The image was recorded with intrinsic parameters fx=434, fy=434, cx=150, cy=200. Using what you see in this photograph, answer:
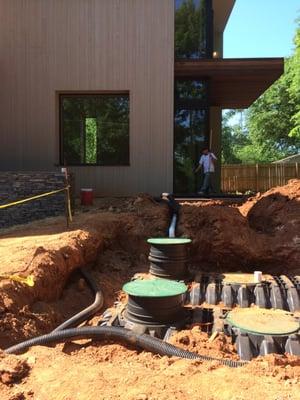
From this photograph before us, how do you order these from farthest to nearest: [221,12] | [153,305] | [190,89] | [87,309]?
1. [221,12]
2. [190,89]
3. [87,309]
4. [153,305]

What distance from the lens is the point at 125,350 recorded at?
498cm

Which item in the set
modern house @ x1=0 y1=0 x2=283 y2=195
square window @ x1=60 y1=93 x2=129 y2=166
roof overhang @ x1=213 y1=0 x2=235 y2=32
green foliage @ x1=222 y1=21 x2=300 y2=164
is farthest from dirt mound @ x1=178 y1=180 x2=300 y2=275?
green foliage @ x1=222 y1=21 x2=300 y2=164

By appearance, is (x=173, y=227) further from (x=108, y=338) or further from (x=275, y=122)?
(x=275, y=122)

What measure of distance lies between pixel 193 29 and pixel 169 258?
946 centimetres

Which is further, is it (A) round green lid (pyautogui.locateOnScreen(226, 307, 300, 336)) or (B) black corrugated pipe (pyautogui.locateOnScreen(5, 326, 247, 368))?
(A) round green lid (pyautogui.locateOnScreen(226, 307, 300, 336))

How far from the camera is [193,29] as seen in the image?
14.5 m

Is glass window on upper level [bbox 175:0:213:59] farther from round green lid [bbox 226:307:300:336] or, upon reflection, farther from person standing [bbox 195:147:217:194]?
round green lid [bbox 226:307:300:336]

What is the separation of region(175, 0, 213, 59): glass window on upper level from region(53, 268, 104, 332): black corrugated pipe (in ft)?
29.9

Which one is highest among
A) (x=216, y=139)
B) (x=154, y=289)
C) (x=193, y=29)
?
(x=193, y=29)

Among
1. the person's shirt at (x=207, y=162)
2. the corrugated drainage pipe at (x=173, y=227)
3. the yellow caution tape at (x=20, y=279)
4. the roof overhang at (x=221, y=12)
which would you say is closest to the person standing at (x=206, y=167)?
the person's shirt at (x=207, y=162)

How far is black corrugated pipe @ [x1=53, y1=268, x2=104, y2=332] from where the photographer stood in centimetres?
597

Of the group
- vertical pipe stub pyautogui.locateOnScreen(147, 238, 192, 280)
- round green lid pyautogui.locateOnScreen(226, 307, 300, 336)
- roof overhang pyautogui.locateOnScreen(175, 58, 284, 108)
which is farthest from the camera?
roof overhang pyautogui.locateOnScreen(175, 58, 284, 108)

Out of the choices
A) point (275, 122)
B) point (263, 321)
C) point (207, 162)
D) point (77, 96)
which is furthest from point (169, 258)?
point (275, 122)

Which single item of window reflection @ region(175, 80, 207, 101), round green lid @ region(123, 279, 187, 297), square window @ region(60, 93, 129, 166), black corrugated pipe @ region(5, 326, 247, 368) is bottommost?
black corrugated pipe @ region(5, 326, 247, 368)
